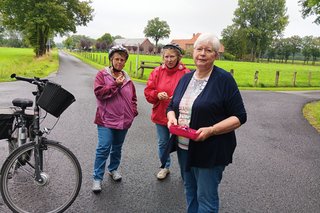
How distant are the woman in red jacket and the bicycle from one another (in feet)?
4.28

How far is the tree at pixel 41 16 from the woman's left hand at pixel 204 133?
38.9m

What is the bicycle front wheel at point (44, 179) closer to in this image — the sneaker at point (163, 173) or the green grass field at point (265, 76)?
the sneaker at point (163, 173)

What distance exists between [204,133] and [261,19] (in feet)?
300

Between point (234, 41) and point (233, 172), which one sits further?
point (234, 41)

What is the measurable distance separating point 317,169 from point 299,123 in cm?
414

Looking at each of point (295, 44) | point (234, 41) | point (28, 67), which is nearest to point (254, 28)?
point (234, 41)

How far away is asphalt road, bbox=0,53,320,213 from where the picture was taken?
3.71 m

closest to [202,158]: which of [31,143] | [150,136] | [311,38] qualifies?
[31,143]

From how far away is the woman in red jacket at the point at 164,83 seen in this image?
4086 millimetres

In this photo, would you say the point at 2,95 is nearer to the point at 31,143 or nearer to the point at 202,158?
the point at 31,143

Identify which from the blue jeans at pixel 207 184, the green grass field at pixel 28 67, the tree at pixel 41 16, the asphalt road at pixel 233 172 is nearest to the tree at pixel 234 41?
the tree at pixel 41 16

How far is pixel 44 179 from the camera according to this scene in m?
3.45

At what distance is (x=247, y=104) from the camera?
1191 centimetres

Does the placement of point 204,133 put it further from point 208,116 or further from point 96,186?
point 96,186
